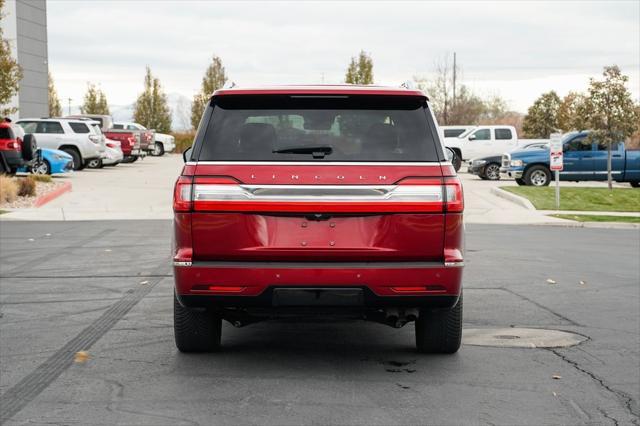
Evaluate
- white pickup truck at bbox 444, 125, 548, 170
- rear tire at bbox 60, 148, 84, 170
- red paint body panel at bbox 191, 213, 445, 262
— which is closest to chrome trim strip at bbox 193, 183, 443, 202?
red paint body panel at bbox 191, 213, 445, 262

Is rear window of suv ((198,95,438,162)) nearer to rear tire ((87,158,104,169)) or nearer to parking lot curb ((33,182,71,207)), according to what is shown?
parking lot curb ((33,182,71,207))

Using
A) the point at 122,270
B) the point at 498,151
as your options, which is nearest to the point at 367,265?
the point at 122,270

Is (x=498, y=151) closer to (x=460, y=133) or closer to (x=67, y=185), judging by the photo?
(x=460, y=133)

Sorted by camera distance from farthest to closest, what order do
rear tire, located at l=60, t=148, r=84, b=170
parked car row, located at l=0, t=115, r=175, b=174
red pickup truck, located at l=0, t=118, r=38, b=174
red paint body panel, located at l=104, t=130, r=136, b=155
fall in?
red paint body panel, located at l=104, t=130, r=136, b=155
rear tire, located at l=60, t=148, r=84, b=170
parked car row, located at l=0, t=115, r=175, b=174
red pickup truck, located at l=0, t=118, r=38, b=174

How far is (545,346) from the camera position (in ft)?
23.4

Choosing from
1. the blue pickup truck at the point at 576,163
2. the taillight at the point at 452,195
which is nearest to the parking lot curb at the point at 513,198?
the blue pickup truck at the point at 576,163

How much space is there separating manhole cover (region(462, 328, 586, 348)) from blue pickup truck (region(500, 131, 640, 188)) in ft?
75.4

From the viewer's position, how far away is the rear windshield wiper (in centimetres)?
591

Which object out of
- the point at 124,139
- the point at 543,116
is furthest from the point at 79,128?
the point at 543,116

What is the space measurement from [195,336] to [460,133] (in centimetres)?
3887

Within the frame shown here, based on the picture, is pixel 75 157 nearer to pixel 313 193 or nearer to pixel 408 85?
pixel 408 85

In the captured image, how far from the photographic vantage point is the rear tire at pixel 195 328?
6.49 metres

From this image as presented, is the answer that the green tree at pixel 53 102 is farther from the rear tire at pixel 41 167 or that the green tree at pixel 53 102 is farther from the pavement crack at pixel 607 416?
the pavement crack at pixel 607 416

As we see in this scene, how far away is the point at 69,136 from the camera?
3481cm
